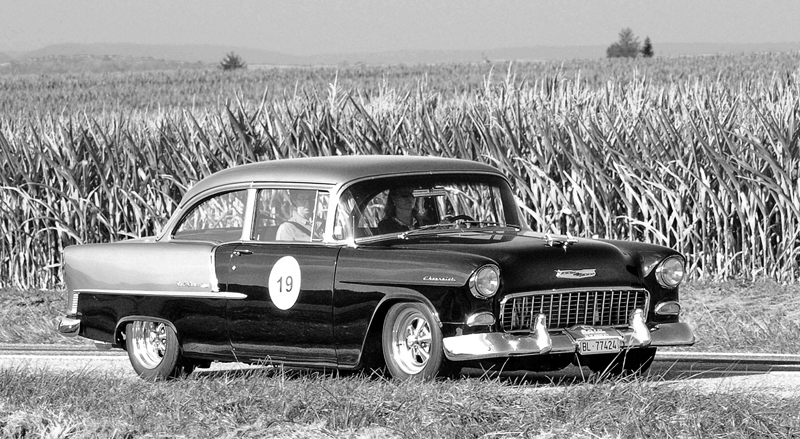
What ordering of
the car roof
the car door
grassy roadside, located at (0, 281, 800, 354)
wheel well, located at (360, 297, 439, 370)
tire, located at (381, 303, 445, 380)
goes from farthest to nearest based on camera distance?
1. grassy roadside, located at (0, 281, 800, 354)
2. the car roof
3. the car door
4. wheel well, located at (360, 297, 439, 370)
5. tire, located at (381, 303, 445, 380)

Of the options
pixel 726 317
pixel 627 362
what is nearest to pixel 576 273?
pixel 627 362

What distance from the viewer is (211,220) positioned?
996cm

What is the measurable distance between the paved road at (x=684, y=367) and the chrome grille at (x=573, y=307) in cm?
37

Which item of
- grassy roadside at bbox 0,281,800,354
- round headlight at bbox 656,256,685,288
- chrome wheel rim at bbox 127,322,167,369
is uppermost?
round headlight at bbox 656,256,685,288

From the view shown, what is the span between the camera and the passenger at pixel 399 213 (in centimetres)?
897

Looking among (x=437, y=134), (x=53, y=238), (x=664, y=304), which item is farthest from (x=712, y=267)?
(x=53, y=238)

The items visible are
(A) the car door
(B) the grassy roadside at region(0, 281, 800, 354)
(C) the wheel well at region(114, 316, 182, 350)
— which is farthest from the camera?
(B) the grassy roadside at region(0, 281, 800, 354)

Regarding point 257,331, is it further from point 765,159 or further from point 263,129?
point 263,129

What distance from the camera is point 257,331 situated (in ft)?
29.6

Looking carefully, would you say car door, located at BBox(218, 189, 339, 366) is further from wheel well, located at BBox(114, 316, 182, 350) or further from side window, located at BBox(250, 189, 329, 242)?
wheel well, located at BBox(114, 316, 182, 350)

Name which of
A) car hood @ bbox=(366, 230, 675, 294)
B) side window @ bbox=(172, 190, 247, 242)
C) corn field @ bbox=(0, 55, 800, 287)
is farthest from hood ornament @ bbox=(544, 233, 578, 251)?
corn field @ bbox=(0, 55, 800, 287)

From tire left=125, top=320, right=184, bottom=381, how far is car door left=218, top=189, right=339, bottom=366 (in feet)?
2.11

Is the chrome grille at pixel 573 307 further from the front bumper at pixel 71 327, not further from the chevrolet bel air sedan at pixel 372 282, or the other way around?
the front bumper at pixel 71 327

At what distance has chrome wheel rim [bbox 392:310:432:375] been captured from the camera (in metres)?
8.27
